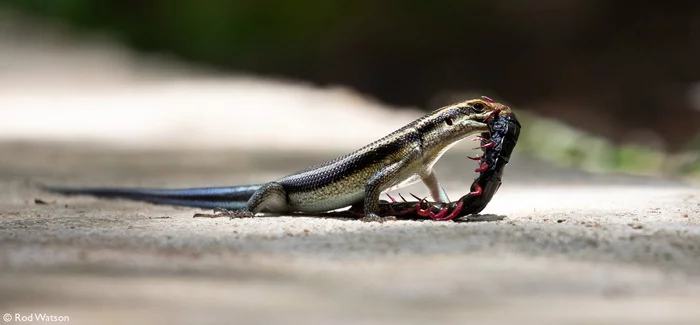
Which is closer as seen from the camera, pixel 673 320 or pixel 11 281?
pixel 673 320

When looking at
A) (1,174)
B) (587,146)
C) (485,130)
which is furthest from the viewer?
(587,146)

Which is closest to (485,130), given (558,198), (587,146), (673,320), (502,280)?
(558,198)

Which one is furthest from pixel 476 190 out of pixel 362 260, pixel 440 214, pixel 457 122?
pixel 362 260

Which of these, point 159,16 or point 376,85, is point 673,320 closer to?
point 376,85

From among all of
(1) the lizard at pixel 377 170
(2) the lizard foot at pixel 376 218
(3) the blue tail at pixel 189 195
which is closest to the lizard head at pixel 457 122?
(1) the lizard at pixel 377 170

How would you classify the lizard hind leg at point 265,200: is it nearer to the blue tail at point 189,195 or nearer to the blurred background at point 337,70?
the blue tail at point 189,195

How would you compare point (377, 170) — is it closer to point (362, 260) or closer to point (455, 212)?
point (455, 212)
